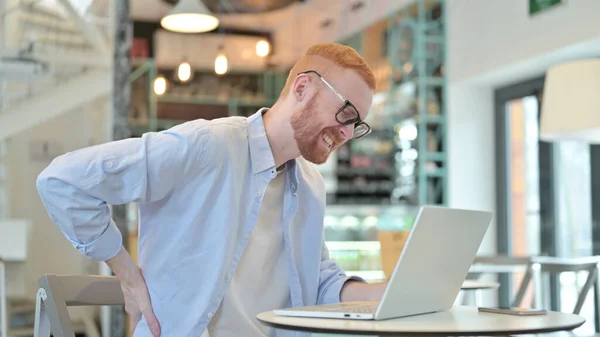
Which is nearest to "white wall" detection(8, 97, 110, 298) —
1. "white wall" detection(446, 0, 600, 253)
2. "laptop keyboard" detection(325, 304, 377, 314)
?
"white wall" detection(446, 0, 600, 253)

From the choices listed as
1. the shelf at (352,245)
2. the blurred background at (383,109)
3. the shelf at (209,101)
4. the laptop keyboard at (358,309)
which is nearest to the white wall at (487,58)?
the blurred background at (383,109)

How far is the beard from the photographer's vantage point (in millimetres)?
1850

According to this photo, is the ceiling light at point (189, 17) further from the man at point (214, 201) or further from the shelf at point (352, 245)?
the man at point (214, 201)

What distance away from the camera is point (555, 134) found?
13.9 ft

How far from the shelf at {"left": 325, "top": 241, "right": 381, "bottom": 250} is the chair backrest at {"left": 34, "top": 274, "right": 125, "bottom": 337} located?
5577 millimetres

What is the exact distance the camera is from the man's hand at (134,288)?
1.79 metres

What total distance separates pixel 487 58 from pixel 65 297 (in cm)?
551

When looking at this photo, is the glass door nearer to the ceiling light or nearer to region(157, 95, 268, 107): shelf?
the ceiling light

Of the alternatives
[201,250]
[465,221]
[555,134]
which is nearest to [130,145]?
[201,250]

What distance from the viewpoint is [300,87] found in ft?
6.15

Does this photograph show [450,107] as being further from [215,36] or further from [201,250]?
[201,250]

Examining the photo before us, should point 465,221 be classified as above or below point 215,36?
below

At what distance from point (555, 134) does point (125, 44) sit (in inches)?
104

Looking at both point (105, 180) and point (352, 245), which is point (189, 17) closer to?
point (352, 245)
